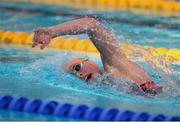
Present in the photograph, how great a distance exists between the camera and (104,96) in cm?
369

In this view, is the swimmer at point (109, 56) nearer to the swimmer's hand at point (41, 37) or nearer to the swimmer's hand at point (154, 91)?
the swimmer's hand at point (154, 91)

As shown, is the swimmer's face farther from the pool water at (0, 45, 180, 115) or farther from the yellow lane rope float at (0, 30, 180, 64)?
the yellow lane rope float at (0, 30, 180, 64)

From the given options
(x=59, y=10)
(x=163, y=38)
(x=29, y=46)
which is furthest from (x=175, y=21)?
(x=29, y=46)

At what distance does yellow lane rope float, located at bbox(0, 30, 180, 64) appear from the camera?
4668 mm

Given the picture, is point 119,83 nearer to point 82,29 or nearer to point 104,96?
point 104,96

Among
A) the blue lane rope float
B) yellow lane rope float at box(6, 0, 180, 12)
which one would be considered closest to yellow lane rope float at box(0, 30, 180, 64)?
the blue lane rope float

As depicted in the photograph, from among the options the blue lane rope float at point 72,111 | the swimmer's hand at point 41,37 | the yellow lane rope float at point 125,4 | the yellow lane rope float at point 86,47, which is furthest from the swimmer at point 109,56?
the yellow lane rope float at point 125,4

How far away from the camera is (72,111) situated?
3.22 metres

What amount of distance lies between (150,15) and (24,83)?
371 centimetres

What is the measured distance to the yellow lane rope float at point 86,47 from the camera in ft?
15.3

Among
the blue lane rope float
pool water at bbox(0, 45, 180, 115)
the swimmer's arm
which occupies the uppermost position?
the swimmer's arm

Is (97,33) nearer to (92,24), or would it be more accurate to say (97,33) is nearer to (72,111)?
(92,24)

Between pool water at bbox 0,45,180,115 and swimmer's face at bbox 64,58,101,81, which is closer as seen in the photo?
pool water at bbox 0,45,180,115

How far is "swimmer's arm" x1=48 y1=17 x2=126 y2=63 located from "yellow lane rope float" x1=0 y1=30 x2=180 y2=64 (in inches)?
34.1
